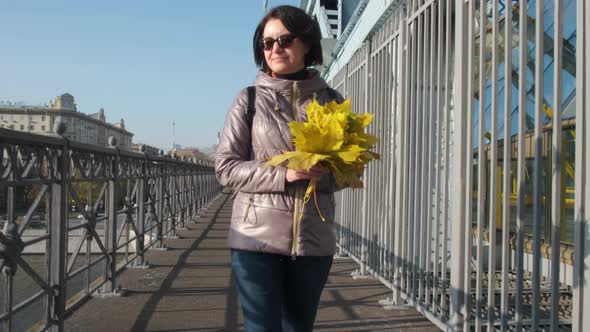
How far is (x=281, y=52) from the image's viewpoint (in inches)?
94.1

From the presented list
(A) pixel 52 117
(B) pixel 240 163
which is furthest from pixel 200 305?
(A) pixel 52 117

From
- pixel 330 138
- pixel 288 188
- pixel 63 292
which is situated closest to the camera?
pixel 330 138

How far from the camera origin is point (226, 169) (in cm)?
228

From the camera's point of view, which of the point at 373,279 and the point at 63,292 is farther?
the point at 373,279

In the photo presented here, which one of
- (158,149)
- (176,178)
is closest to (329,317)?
(158,149)

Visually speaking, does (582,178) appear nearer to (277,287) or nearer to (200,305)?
(277,287)

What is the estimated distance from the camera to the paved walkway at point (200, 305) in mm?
4410

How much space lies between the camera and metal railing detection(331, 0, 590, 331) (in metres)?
2.55

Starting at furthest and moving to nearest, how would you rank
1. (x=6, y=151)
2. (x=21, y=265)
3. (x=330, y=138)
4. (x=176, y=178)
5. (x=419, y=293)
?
1. (x=176, y=178)
2. (x=419, y=293)
3. (x=21, y=265)
4. (x=6, y=151)
5. (x=330, y=138)

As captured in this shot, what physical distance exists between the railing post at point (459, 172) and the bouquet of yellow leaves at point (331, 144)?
59.4 inches

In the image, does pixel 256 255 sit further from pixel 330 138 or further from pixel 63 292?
pixel 63 292

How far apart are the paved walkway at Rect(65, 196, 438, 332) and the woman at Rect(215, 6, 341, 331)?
85.1 inches

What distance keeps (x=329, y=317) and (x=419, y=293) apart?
781 millimetres

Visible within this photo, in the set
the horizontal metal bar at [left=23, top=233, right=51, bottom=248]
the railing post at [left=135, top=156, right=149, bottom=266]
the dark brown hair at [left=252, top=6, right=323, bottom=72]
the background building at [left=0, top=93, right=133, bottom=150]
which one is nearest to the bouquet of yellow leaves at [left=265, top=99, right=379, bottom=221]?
the dark brown hair at [left=252, top=6, right=323, bottom=72]
